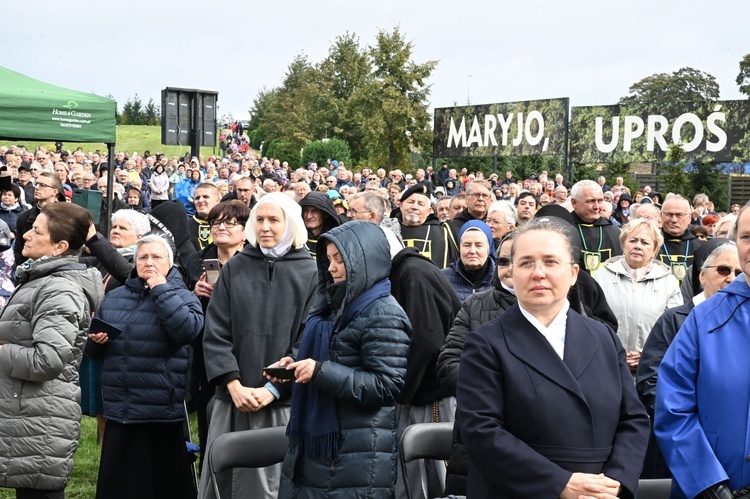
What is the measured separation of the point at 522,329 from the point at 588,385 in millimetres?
277

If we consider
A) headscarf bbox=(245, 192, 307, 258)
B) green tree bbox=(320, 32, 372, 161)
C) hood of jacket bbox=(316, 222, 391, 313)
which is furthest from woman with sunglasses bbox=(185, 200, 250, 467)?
green tree bbox=(320, 32, 372, 161)

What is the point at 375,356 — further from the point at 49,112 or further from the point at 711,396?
the point at 49,112

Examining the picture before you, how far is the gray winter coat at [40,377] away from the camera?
4398 mm

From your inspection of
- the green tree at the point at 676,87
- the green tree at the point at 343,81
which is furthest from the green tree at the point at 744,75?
the green tree at the point at 343,81

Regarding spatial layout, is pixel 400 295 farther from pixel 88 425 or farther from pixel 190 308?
pixel 88 425

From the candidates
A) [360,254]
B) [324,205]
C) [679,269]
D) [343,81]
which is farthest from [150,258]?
[343,81]

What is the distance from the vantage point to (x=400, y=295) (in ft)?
16.2

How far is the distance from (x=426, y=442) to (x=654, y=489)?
1000 mm

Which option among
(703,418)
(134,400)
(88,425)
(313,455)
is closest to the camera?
(703,418)

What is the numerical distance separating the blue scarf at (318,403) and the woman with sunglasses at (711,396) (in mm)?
1271

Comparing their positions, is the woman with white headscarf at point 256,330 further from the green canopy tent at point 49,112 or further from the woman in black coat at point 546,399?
the green canopy tent at point 49,112

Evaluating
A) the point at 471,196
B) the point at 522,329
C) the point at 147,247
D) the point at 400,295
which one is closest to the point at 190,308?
the point at 147,247

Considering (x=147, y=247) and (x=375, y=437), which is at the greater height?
(x=147, y=247)

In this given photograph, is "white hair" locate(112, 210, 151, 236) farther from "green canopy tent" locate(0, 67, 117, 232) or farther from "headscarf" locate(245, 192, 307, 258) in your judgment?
"green canopy tent" locate(0, 67, 117, 232)
